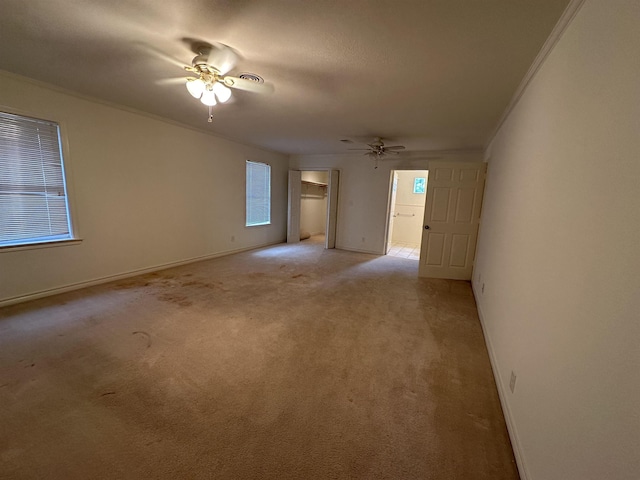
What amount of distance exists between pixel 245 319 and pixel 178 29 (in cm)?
250

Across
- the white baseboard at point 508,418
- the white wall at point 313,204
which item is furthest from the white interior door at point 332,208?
the white baseboard at point 508,418

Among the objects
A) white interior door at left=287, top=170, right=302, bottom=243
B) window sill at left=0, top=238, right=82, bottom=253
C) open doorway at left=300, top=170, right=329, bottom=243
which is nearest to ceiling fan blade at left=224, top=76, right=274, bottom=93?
window sill at left=0, top=238, right=82, bottom=253

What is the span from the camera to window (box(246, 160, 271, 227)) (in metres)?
5.95

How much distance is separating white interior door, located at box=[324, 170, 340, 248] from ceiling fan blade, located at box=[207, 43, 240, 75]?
4263mm

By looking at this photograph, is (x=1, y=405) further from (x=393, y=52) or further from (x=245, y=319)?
(x=393, y=52)

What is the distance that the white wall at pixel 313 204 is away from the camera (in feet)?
26.3

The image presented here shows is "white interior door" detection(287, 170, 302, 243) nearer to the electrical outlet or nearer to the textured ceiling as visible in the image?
the textured ceiling

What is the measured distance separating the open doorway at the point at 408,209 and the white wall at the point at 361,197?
4.04ft

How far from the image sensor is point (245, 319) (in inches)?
110

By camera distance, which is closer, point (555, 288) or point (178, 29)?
point (555, 288)

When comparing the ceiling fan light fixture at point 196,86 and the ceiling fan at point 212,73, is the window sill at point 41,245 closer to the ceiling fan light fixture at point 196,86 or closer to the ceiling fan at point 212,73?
the ceiling fan at point 212,73

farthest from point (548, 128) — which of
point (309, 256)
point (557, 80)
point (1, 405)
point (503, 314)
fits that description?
point (309, 256)

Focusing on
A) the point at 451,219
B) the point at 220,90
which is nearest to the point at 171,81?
the point at 220,90

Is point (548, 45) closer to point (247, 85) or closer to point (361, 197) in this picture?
point (247, 85)
